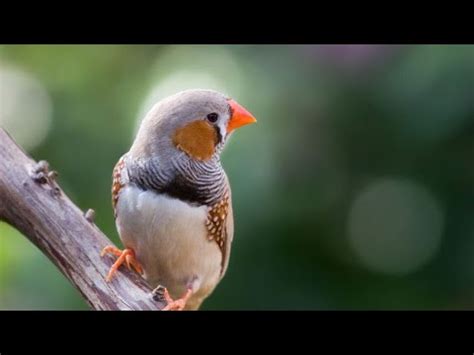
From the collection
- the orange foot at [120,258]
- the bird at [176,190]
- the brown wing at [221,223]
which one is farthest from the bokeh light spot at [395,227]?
the orange foot at [120,258]

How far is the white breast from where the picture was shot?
2.69m

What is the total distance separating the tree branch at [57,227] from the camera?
2494 mm

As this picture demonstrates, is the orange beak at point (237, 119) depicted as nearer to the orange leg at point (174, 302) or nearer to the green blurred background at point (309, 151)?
the orange leg at point (174, 302)

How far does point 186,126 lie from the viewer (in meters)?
2.74

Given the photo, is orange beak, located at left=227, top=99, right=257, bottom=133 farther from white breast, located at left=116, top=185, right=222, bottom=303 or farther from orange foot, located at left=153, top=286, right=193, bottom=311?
orange foot, located at left=153, top=286, right=193, bottom=311

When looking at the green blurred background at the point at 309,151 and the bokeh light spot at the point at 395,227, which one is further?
the bokeh light spot at the point at 395,227

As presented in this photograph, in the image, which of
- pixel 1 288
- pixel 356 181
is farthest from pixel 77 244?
pixel 356 181

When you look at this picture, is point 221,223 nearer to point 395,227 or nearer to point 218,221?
point 218,221

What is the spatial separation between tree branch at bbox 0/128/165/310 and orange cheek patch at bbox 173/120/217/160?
1.15 feet

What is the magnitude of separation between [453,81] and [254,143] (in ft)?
2.27

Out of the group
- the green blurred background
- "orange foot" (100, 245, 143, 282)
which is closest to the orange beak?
"orange foot" (100, 245, 143, 282)

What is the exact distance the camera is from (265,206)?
3576 mm

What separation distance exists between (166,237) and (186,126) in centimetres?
28

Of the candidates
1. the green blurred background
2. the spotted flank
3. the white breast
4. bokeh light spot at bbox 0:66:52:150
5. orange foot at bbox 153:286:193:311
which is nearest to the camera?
orange foot at bbox 153:286:193:311
